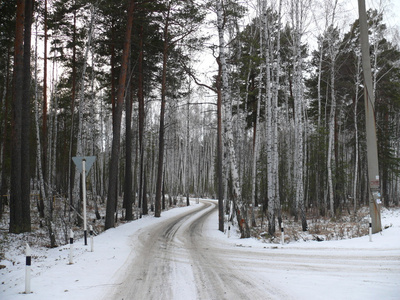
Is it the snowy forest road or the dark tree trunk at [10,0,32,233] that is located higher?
the dark tree trunk at [10,0,32,233]

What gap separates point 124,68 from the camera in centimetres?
1484

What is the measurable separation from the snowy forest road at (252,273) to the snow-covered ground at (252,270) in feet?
0.06

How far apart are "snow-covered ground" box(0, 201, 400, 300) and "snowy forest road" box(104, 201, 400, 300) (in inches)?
0.7

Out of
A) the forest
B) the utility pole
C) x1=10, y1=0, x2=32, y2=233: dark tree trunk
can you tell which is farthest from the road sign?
the utility pole

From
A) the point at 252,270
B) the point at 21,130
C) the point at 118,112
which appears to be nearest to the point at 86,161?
the point at 118,112

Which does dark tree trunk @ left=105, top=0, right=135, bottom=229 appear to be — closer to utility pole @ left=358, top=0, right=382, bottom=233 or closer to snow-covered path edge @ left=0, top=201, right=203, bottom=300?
snow-covered path edge @ left=0, top=201, right=203, bottom=300

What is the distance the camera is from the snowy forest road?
5.35 m

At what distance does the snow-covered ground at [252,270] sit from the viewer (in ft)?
Answer: 17.8

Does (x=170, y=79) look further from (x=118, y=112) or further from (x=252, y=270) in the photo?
(x=252, y=270)

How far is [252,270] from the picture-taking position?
7.11 metres

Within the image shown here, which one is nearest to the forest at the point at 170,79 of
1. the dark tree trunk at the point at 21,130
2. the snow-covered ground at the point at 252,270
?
the dark tree trunk at the point at 21,130

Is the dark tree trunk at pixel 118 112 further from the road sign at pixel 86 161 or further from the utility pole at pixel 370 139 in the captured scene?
the utility pole at pixel 370 139

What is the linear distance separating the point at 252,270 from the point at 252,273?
0.31 meters

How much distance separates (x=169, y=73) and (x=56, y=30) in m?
8.08
